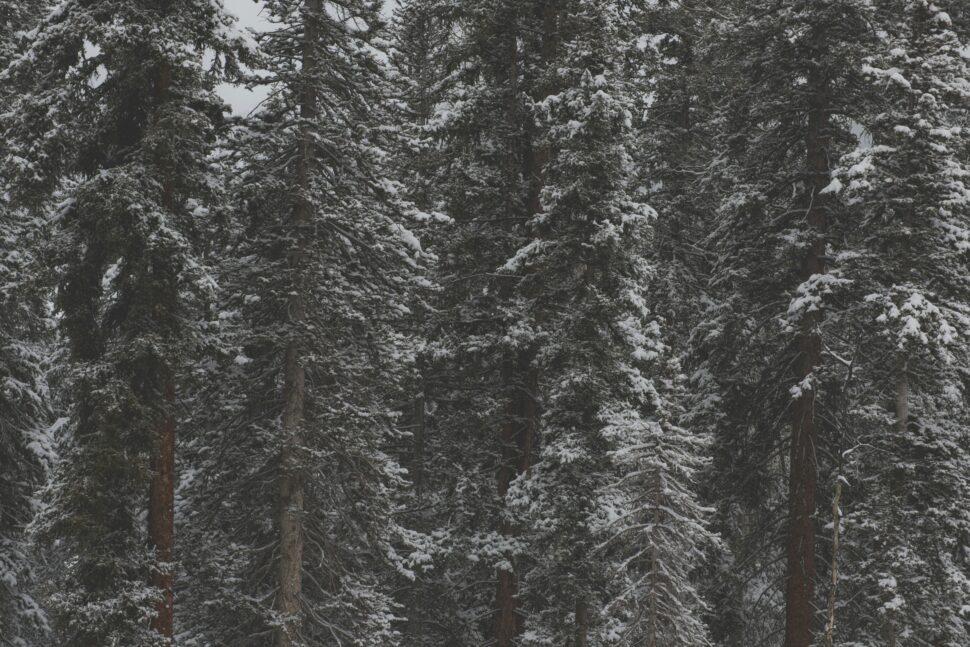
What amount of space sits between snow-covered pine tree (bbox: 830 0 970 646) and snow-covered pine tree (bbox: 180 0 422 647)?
8.50 metres

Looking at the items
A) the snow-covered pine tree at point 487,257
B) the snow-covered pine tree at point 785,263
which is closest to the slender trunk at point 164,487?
the snow-covered pine tree at point 487,257

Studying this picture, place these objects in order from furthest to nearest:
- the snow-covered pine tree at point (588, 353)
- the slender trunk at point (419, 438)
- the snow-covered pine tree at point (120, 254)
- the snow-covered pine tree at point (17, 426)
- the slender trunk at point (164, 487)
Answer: the slender trunk at point (419, 438) < the snow-covered pine tree at point (17, 426) < the snow-covered pine tree at point (588, 353) < the slender trunk at point (164, 487) < the snow-covered pine tree at point (120, 254)

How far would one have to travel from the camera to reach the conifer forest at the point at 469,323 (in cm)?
1210

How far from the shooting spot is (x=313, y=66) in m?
15.0

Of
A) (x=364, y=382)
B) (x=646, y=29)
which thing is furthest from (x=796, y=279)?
(x=364, y=382)

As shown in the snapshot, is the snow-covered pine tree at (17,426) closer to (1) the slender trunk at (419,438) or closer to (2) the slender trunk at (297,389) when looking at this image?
(2) the slender trunk at (297,389)

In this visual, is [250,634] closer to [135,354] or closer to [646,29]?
[135,354]

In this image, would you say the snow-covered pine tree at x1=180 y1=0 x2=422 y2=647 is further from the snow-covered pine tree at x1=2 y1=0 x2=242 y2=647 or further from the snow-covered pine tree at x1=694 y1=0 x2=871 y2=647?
the snow-covered pine tree at x1=694 y1=0 x2=871 y2=647

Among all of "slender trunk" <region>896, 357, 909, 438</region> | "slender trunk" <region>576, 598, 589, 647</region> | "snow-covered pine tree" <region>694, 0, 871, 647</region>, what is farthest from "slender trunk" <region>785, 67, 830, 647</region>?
"slender trunk" <region>576, 598, 589, 647</region>

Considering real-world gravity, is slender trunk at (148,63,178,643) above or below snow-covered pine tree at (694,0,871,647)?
below

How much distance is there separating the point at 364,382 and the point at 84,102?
6340 millimetres

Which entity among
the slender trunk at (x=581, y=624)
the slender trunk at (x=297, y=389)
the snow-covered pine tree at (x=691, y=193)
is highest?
the snow-covered pine tree at (x=691, y=193)

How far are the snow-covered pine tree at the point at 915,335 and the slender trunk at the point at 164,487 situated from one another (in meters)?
11.3

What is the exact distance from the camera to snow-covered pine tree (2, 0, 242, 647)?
1137 centimetres
